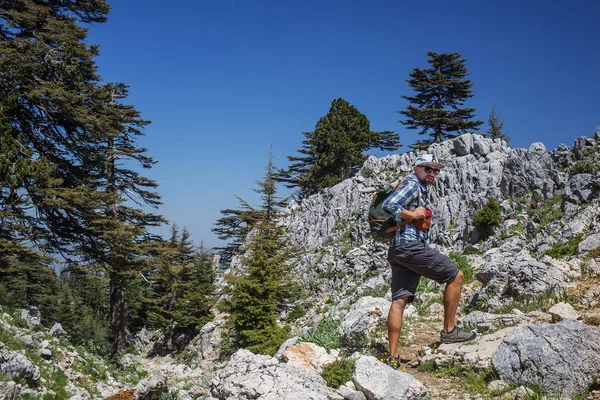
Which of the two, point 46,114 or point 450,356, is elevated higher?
point 46,114

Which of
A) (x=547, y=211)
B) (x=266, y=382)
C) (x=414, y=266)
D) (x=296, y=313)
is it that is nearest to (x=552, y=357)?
(x=414, y=266)

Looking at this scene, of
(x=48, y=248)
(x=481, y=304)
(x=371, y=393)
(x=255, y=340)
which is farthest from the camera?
(x=255, y=340)

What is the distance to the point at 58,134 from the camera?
→ 14.4 m

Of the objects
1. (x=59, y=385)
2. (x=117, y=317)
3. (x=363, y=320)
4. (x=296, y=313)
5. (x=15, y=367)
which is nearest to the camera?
(x=363, y=320)

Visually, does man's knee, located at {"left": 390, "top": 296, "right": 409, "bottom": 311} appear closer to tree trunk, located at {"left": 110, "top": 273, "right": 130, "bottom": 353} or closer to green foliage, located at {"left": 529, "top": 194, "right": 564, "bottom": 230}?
green foliage, located at {"left": 529, "top": 194, "right": 564, "bottom": 230}

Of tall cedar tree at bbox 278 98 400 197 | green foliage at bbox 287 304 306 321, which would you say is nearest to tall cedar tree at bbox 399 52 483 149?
tall cedar tree at bbox 278 98 400 197

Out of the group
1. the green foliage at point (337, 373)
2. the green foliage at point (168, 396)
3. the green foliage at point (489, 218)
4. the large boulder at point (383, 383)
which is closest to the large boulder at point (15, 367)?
the green foliage at point (168, 396)

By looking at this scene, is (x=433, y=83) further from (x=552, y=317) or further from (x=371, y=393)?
(x=371, y=393)

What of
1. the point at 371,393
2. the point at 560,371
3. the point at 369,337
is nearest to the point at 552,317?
the point at 560,371

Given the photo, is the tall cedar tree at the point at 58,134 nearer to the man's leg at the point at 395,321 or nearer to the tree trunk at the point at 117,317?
the tree trunk at the point at 117,317

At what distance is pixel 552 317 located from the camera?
5.13 m

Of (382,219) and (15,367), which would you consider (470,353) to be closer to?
(382,219)

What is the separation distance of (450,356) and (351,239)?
21056 mm

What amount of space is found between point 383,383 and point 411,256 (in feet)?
4.82
